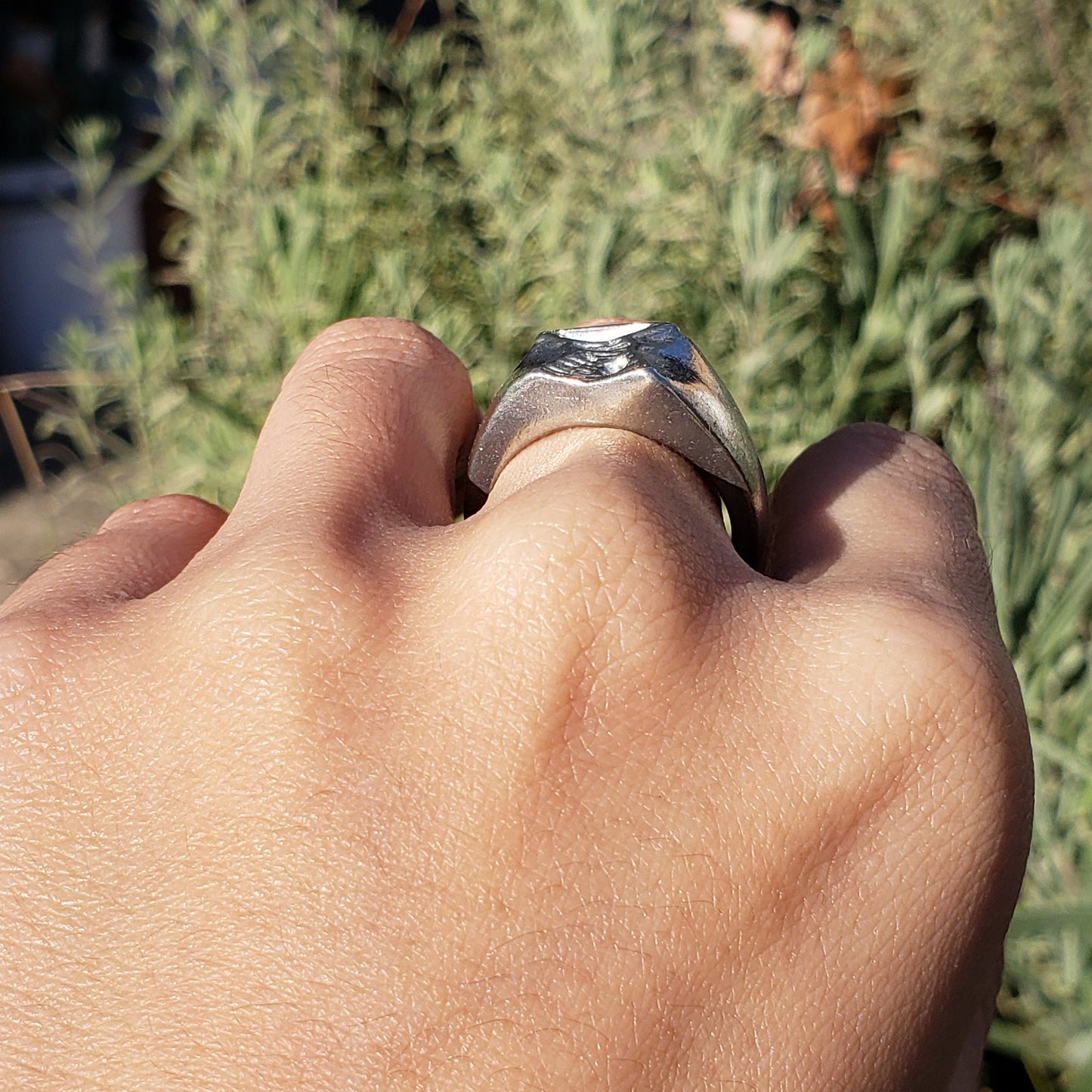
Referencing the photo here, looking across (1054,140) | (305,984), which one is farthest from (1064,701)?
(1054,140)

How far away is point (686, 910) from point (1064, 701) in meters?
1.15

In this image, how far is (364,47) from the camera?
2279mm

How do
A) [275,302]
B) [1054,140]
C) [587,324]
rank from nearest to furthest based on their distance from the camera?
[587,324] → [275,302] → [1054,140]

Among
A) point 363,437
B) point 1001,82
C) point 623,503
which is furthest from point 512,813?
point 1001,82

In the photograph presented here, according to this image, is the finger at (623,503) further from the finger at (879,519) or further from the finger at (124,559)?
the finger at (124,559)

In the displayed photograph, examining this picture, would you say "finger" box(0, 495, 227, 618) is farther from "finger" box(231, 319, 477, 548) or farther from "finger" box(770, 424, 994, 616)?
"finger" box(770, 424, 994, 616)

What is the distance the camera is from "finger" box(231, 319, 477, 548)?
2.75ft

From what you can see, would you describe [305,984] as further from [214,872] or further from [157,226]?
[157,226]

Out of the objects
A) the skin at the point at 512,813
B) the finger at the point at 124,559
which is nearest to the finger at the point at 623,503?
the skin at the point at 512,813

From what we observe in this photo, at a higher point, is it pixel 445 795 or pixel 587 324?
pixel 587 324

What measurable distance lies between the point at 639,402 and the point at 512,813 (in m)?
0.30

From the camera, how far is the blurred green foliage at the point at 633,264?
5.33 ft

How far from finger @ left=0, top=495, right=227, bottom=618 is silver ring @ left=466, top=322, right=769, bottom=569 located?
0.83 ft

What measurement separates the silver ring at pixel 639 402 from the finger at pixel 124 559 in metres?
0.25
